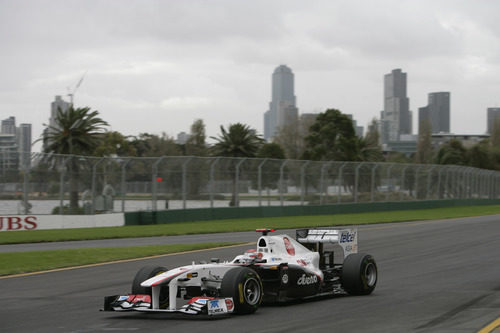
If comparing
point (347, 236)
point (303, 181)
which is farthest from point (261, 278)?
point (303, 181)

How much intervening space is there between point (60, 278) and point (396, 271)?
7080 mm

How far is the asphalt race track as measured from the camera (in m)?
8.62

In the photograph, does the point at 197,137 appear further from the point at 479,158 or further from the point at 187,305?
the point at 187,305

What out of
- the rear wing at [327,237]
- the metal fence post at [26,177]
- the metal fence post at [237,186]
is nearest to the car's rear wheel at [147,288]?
the rear wing at [327,237]

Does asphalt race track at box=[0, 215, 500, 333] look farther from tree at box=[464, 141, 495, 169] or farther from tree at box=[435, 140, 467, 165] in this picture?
tree at box=[464, 141, 495, 169]

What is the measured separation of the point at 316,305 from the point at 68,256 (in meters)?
8.89

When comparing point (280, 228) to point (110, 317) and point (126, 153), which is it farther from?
point (126, 153)

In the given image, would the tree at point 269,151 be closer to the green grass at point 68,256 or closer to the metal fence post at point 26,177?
the metal fence post at point 26,177

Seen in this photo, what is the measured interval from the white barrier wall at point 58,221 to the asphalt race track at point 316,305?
11.5 meters

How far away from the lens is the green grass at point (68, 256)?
15531mm

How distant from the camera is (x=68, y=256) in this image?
17359mm

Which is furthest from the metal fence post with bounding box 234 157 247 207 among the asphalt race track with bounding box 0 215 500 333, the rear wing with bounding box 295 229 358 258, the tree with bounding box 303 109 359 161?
the tree with bounding box 303 109 359 161

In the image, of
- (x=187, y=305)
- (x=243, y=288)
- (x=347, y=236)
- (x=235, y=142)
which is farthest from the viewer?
(x=235, y=142)

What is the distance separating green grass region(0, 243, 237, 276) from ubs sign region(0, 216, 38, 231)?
9137 mm
